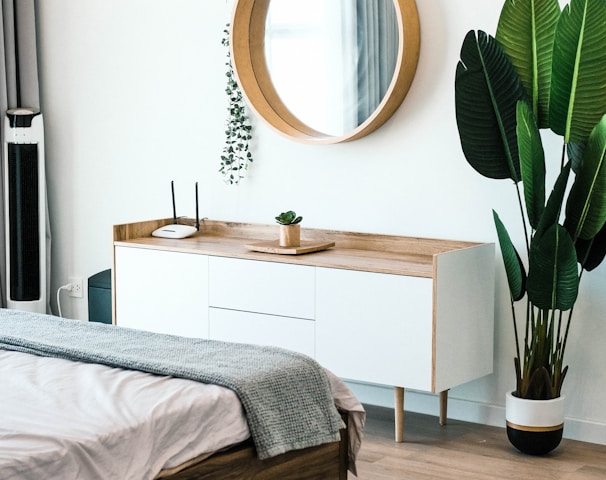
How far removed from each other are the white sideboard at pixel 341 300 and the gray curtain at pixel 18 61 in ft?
3.15

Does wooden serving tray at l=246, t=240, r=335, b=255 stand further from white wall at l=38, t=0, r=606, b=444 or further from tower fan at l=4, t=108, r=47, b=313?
tower fan at l=4, t=108, r=47, b=313

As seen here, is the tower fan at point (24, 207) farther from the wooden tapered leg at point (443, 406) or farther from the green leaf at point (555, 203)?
the green leaf at point (555, 203)

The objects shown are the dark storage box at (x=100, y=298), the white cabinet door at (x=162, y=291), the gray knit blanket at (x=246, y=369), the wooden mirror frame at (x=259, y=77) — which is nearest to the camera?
the gray knit blanket at (x=246, y=369)

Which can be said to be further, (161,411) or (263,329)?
(263,329)

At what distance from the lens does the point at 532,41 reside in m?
3.13

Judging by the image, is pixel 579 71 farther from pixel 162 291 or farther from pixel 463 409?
pixel 162 291

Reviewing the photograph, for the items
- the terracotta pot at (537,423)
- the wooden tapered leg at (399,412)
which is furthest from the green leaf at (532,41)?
the wooden tapered leg at (399,412)

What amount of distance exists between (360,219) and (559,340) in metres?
0.94

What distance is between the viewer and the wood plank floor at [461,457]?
3.11 m

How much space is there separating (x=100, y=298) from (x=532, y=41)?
226cm

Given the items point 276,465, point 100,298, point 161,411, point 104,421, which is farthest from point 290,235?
point 104,421

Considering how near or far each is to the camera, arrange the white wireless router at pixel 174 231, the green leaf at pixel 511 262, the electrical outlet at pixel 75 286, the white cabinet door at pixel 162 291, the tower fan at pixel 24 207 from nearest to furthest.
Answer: the green leaf at pixel 511 262 → the white cabinet door at pixel 162 291 → the white wireless router at pixel 174 231 → the tower fan at pixel 24 207 → the electrical outlet at pixel 75 286

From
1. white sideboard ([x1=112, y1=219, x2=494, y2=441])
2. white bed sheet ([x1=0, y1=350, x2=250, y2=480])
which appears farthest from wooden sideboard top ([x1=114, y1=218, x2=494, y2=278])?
white bed sheet ([x1=0, y1=350, x2=250, y2=480])

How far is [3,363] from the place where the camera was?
249cm
